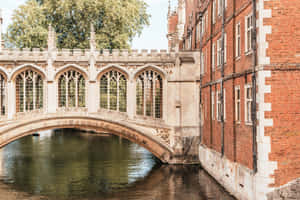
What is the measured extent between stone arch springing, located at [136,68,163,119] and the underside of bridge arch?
1.21m

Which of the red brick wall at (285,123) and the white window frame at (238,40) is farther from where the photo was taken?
the white window frame at (238,40)

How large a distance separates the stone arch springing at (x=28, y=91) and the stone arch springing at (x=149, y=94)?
17.7ft

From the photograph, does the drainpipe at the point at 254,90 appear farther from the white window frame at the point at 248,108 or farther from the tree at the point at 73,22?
the tree at the point at 73,22

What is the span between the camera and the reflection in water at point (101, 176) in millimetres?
15602

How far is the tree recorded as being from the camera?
29266 millimetres

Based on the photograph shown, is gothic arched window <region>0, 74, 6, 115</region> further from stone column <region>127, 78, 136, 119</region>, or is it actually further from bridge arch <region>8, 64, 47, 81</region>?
stone column <region>127, 78, 136, 119</region>

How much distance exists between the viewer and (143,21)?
3347cm

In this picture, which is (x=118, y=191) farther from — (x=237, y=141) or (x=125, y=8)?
(x=125, y=8)

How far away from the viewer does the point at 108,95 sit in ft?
67.4

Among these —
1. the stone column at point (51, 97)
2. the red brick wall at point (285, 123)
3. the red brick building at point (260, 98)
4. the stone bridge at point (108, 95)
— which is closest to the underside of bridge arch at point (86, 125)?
the stone bridge at point (108, 95)

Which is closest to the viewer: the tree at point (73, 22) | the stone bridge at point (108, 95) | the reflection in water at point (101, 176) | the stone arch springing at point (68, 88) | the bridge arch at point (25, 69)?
the reflection in water at point (101, 176)

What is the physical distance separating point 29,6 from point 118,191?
19427 millimetres

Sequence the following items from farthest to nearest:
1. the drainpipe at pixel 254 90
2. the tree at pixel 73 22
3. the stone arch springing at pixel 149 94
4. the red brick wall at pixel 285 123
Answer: the tree at pixel 73 22 → the stone arch springing at pixel 149 94 → the drainpipe at pixel 254 90 → the red brick wall at pixel 285 123

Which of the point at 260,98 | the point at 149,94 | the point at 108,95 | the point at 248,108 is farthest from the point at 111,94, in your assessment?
the point at 260,98
